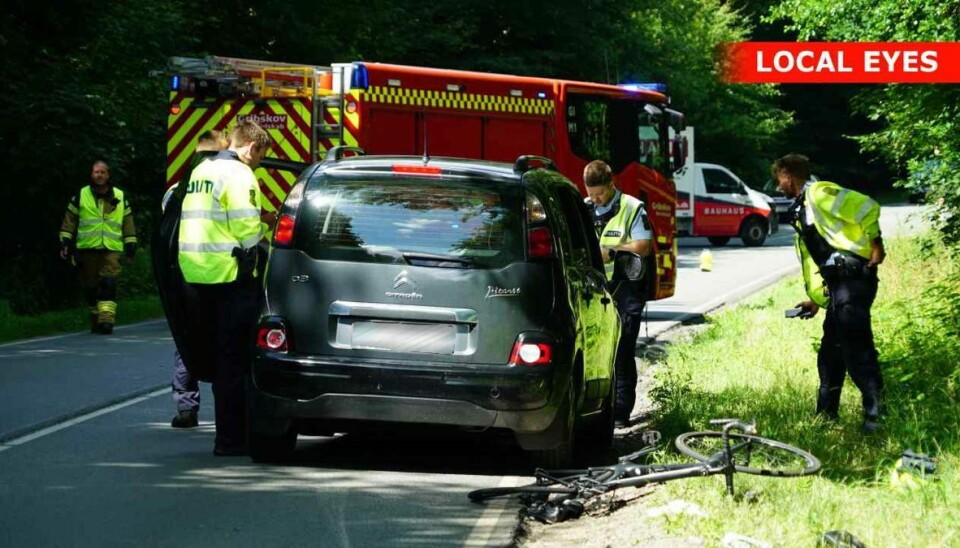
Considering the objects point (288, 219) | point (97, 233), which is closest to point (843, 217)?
point (288, 219)

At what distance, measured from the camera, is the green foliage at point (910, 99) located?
17312 millimetres

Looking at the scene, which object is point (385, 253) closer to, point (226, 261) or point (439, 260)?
point (439, 260)

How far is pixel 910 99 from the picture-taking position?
18469mm

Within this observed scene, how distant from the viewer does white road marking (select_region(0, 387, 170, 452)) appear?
10.1 metres

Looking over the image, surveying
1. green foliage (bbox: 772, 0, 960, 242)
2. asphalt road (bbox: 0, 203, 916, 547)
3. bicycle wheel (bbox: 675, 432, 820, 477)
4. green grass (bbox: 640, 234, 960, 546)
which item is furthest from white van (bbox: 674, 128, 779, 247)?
bicycle wheel (bbox: 675, 432, 820, 477)

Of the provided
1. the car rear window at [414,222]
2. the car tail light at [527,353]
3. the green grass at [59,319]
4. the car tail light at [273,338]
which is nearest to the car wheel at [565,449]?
the car tail light at [527,353]

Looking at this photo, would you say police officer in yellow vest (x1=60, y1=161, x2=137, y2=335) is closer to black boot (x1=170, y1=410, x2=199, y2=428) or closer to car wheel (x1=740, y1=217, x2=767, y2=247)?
black boot (x1=170, y1=410, x2=199, y2=428)

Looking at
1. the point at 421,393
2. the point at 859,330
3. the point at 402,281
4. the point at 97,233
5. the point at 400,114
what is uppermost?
the point at 400,114

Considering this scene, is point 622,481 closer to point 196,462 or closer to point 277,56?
point 196,462

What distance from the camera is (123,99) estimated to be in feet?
74.6

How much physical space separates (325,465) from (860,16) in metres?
12.7

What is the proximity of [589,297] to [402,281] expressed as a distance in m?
1.44

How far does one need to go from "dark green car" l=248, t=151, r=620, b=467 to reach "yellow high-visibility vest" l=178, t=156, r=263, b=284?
476 mm

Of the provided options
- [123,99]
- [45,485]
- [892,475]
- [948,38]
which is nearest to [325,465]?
[45,485]
